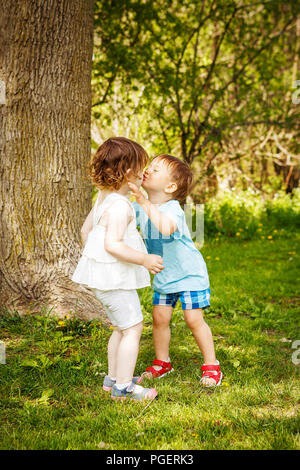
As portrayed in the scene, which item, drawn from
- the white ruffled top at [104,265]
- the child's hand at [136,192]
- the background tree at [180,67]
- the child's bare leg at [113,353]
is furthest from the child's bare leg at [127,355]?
the background tree at [180,67]

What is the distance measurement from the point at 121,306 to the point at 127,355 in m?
0.26

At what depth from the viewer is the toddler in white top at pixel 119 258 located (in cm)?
237

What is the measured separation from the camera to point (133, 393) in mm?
2471

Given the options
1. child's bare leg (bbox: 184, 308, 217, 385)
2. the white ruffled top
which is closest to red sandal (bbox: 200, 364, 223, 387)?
child's bare leg (bbox: 184, 308, 217, 385)

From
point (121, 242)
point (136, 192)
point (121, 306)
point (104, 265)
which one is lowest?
point (121, 306)

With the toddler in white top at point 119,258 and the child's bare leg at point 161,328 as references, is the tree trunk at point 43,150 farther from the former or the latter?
the toddler in white top at point 119,258

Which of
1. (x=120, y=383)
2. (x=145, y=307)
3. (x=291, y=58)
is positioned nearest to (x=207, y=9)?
(x=291, y=58)

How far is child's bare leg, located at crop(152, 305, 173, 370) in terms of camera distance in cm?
279

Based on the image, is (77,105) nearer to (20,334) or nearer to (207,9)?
(20,334)

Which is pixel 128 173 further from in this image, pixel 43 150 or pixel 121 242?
pixel 43 150

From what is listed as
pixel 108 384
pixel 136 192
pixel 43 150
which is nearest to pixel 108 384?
pixel 108 384

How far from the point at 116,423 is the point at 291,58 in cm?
1092

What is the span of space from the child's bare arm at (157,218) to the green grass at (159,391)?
0.90m

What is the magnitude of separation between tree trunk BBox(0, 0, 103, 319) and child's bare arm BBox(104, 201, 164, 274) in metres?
1.25
